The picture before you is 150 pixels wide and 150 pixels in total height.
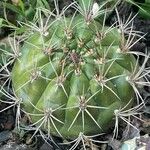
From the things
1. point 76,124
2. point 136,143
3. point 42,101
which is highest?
point 42,101

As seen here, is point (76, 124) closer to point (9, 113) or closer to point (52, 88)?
point (52, 88)

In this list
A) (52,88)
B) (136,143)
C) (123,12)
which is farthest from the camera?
(123,12)

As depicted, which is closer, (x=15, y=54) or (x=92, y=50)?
(x=92, y=50)

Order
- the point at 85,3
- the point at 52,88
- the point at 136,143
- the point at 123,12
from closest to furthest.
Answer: the point at 52,88 < the point at 136,143 < the point at 85,3 < the point at 123,12

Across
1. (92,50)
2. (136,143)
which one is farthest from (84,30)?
(136,143)
